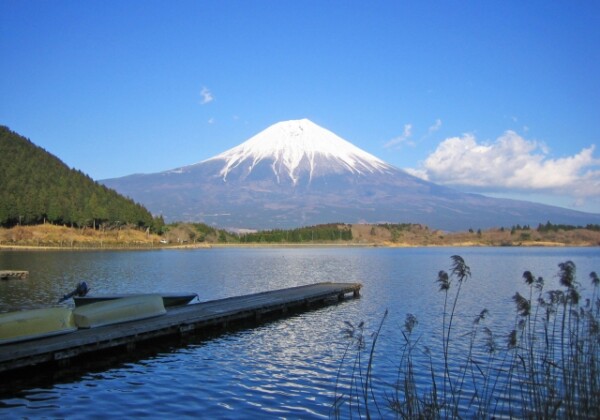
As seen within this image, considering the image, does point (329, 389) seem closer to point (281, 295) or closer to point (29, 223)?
point (281, 295)

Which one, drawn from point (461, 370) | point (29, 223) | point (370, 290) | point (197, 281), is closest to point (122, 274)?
point (197, 281)

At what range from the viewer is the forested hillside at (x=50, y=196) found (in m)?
114

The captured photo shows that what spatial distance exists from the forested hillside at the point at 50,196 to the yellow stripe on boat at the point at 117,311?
9930cm

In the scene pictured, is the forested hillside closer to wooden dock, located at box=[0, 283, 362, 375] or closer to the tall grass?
wooden dock, located at box=[0, 283, 362, 375]

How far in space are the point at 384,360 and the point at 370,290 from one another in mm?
23381

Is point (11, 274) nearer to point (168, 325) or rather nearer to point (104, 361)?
point (168, 325)

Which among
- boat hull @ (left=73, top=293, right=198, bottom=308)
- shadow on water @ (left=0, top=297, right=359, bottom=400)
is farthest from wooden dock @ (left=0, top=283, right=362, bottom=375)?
boat hull @ (left=73, top=293, right=198, bottom=308)

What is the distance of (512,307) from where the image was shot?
29266mm

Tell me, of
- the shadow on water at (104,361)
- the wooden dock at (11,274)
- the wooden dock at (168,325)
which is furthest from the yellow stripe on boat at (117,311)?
the wooden dock at (11,274)

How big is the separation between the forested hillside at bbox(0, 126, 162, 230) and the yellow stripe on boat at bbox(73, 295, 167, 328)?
99.3 meters

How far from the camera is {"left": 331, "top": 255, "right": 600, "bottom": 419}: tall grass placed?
8.82 metres

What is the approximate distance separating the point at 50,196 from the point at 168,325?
111m

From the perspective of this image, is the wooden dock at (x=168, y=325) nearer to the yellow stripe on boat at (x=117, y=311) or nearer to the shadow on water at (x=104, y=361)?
the shadow on water at (x=104, y=361)

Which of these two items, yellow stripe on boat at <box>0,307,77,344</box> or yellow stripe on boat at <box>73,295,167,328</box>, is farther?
yellow stripe on boat at <box>73,295,167,328</box>
